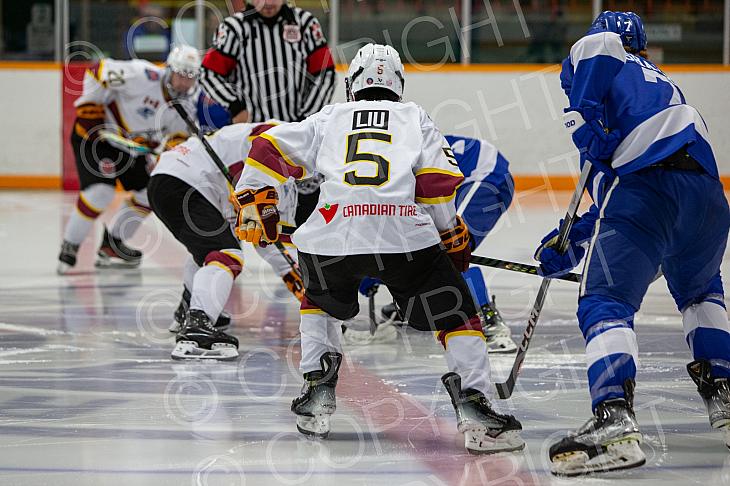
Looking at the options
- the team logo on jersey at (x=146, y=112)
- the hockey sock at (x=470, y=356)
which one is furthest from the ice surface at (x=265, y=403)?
the team logo on jersey at (x=146, y=112)

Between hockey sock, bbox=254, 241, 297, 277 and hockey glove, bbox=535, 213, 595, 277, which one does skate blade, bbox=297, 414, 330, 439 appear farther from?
hockey sock, bbox=254, 241, 297, 277

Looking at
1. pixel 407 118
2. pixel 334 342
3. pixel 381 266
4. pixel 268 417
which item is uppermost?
pixel 407 118

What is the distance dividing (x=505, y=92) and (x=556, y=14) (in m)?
0.82

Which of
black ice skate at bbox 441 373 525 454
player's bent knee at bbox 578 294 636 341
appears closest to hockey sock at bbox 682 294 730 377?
player's bent knee at bbox 578 294 636 341

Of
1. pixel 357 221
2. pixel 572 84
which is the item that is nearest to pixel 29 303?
pixel 357 221

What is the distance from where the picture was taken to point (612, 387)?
2.54m

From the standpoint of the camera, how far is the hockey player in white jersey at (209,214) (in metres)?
3.82

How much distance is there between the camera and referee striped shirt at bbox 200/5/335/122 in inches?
192

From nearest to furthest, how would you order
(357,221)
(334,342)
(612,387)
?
(612,387), (357,221), (334,342)

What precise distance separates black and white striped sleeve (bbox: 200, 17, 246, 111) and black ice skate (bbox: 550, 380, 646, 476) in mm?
2772

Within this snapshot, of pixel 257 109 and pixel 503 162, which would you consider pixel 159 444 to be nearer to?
pixel 503 162

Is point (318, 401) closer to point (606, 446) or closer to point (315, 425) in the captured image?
point (315, 425)

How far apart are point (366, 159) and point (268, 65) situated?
2.20 m

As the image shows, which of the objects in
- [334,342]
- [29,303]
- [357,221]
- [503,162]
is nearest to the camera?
[357,221]
